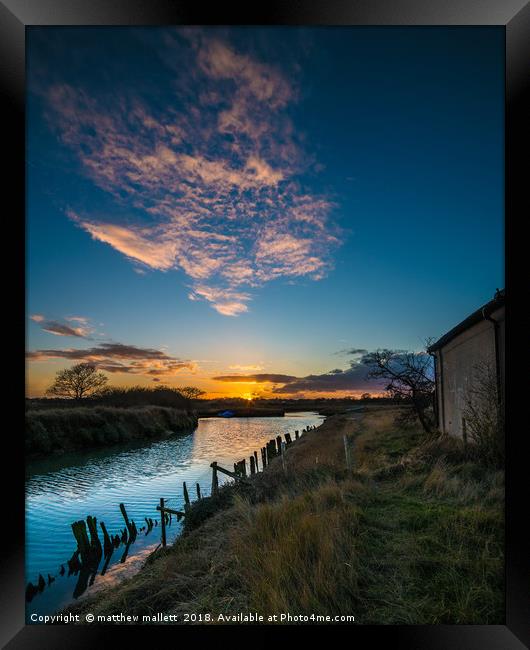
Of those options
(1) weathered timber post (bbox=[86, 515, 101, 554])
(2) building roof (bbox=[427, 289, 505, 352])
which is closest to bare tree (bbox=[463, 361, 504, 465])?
(2) building roof (bbox=[427, 289, 505, 352])

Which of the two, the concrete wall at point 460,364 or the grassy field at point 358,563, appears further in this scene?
the concrete wall at point 460,364

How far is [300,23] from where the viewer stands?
2.27m

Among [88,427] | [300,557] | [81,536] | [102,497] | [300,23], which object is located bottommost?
[102,497]

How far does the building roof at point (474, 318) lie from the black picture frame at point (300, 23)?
3712 millimetres

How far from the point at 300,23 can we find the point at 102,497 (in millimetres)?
14316

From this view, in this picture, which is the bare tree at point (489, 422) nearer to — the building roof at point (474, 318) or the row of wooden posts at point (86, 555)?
the building roof at point (474, 318)

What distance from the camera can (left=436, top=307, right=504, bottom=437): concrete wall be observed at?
7.45 metres

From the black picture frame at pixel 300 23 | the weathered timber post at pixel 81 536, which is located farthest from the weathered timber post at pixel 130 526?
the black picture frame at pixel 300 23

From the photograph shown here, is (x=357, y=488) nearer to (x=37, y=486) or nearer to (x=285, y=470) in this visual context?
(x=285, y=470)

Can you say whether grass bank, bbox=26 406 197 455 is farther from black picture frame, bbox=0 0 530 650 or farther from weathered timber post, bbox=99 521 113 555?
black picture frame, bbox=0 0 530 650

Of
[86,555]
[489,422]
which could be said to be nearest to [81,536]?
[86,555]

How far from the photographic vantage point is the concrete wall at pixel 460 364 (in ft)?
24.4

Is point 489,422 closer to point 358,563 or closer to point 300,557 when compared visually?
point 358,563
